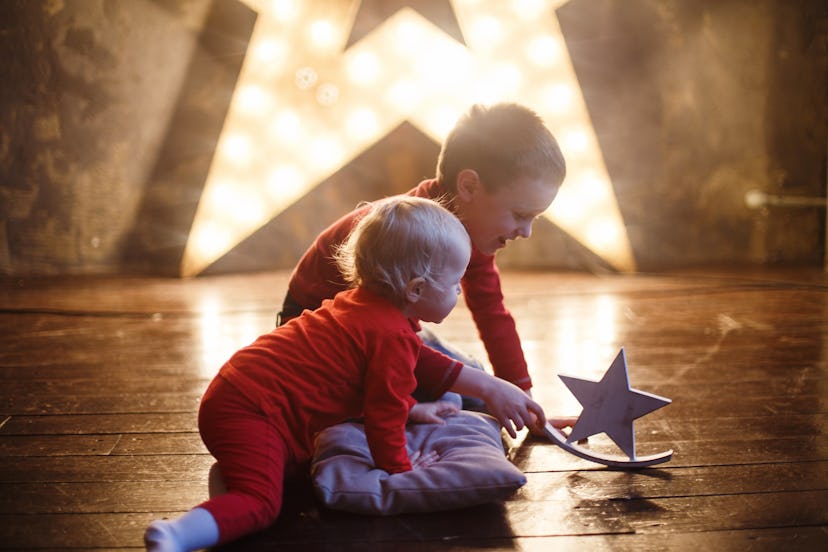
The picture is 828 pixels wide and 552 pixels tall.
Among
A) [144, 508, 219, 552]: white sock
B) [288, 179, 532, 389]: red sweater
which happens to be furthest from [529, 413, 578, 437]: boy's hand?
[144, 508, 219, 552]: white sock

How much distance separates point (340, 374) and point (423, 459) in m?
0.20

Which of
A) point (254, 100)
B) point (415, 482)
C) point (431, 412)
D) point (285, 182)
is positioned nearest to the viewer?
point (415, 482)

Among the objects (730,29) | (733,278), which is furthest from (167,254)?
(730,29)

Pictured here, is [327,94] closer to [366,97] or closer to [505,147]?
[366,97]

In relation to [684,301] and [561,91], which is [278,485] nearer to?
[684,301]

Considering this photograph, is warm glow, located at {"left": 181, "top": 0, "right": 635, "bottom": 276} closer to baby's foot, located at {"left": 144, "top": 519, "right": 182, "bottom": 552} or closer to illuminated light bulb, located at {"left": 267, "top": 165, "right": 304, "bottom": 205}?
illuminated light bulb, located at {"left": 267, "top": 165, "right": 304, "bottom": 205}

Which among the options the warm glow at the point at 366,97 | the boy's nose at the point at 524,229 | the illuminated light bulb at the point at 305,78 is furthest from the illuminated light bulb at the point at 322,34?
the boy's nose at the point at 524,229

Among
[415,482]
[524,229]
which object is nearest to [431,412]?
[415,482]

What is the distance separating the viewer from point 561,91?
324cm

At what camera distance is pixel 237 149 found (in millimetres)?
3260

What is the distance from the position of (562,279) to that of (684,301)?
2.81ft

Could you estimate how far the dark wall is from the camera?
3.47 metres

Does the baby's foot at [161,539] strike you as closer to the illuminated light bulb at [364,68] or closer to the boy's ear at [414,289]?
the boy's ear at [414,289]

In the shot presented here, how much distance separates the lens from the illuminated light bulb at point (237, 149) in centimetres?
323
